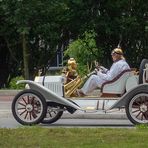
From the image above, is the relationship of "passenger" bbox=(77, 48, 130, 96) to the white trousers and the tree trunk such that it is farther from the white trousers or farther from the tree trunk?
the tree trunk

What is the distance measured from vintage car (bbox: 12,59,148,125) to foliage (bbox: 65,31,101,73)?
42.7 ft

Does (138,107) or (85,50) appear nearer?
(138,107)

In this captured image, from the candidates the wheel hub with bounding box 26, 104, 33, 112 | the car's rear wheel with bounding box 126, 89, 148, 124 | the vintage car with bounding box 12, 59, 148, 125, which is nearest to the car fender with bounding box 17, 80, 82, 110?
the vintage car with bounding box 12, 59, 148, 125

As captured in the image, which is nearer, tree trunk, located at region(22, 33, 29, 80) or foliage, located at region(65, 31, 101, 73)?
tree trunk, located at region(22, 33, 29, 80)

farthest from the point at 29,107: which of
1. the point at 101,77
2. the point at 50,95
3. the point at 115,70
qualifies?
the point at 115,70

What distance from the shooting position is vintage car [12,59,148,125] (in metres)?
12.4

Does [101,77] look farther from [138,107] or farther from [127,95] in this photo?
[138,107]

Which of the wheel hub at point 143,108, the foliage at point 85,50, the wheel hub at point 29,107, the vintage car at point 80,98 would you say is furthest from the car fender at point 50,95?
the foliage at point 85,50

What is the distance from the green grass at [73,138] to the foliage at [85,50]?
15554 millimetres

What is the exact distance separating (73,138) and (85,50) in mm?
19934

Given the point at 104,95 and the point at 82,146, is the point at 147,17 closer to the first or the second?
the point at 104,95

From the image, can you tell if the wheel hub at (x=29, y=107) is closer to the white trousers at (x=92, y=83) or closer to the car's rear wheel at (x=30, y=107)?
the car's rear wheel at (x=30, y=107)

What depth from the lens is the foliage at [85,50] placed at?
27.3 meters

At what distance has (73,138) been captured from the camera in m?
9.61
